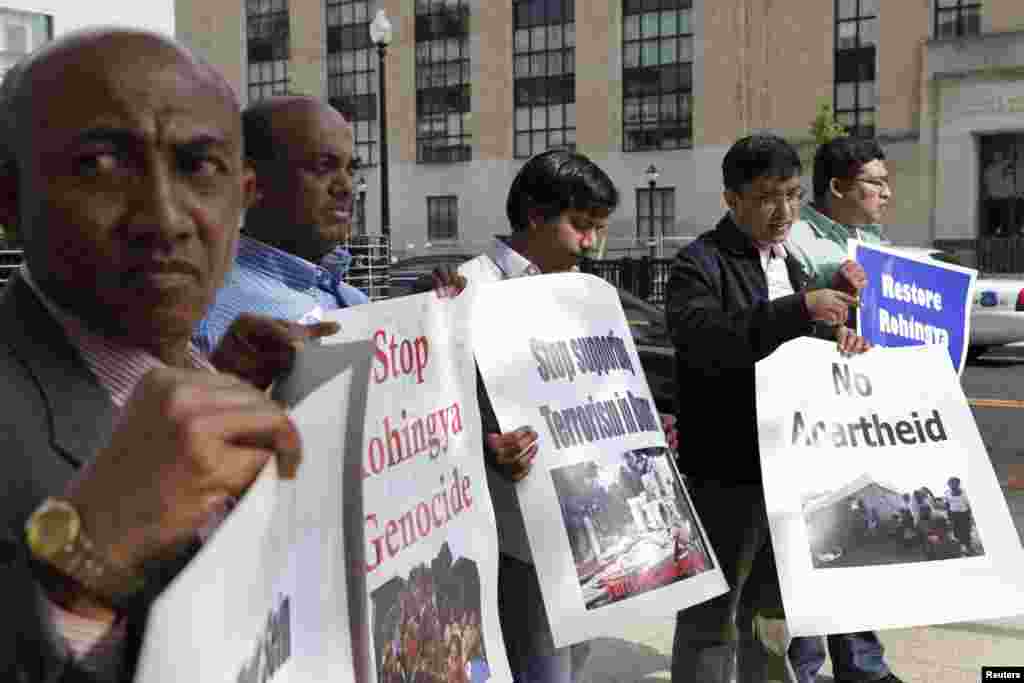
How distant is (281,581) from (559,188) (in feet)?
6.51

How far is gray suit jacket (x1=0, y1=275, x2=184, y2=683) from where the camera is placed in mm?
848

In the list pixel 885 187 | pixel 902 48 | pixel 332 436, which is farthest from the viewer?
pixel 902 48

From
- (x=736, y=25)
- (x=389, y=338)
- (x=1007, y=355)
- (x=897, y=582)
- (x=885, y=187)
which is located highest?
(x=736, y=25)

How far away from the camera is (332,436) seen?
1.23 meters

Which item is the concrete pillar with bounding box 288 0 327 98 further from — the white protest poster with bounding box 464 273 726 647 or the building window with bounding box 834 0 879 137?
the white protest poster with bounding box 464 273 726 647

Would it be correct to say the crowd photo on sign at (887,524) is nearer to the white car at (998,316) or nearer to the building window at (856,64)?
the white car at (998,316)

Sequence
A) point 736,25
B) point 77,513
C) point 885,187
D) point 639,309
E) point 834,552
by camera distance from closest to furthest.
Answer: point 77,513
point 834,552
point 885,187
point 639,309
point 736,25

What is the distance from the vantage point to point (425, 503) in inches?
79.8

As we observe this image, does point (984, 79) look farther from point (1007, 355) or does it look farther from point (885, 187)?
point (885, 187)

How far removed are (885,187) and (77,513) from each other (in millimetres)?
3612

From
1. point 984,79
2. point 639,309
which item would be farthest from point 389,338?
point 984,79

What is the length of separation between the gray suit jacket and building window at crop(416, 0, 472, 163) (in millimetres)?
44206

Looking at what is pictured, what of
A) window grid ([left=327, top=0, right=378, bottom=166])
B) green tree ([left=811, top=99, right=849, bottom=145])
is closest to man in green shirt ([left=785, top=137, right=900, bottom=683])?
green tree ([left=811, top=99, right=849, bottom=145])

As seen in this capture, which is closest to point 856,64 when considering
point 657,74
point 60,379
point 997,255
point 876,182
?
point 657,74
